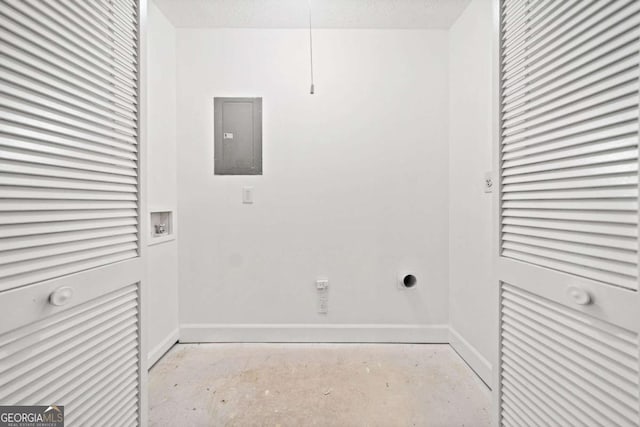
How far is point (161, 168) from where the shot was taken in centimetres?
193

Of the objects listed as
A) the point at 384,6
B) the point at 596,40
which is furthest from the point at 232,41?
the point at 596,40

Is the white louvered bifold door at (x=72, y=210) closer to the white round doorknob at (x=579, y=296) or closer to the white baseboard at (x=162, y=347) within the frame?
the white baseboard at (x=162, y=347)

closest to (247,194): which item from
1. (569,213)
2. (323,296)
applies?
(323,296)

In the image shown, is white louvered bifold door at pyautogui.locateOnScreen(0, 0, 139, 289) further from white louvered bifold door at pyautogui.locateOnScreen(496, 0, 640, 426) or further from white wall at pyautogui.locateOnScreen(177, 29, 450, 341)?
white louvered bifold door at pyautogui.locateOnScreen(496, 0, 640, 426)

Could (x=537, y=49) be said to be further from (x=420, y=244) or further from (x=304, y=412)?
(x=304, y=412)

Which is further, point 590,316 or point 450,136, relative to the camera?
point 450,136

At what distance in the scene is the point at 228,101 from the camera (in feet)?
6.92

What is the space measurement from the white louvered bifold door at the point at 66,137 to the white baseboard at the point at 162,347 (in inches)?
41.4

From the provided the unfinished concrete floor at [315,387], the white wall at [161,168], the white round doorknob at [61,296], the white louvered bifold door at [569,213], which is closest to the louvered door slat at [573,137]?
the white louvered bifold door at [569,213]

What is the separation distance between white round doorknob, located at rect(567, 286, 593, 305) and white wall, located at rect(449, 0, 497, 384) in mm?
755

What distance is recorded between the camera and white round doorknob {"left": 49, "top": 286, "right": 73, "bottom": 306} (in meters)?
0.75

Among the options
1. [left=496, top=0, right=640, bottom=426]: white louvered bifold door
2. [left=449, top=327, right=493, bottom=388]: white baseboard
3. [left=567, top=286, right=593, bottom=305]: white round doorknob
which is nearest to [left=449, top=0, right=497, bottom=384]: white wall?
[left=449, top=327, right=493, bottom=388]: white baseboard

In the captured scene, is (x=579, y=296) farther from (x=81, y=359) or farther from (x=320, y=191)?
(x=320, y=191)

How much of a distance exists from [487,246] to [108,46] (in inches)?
79.0
